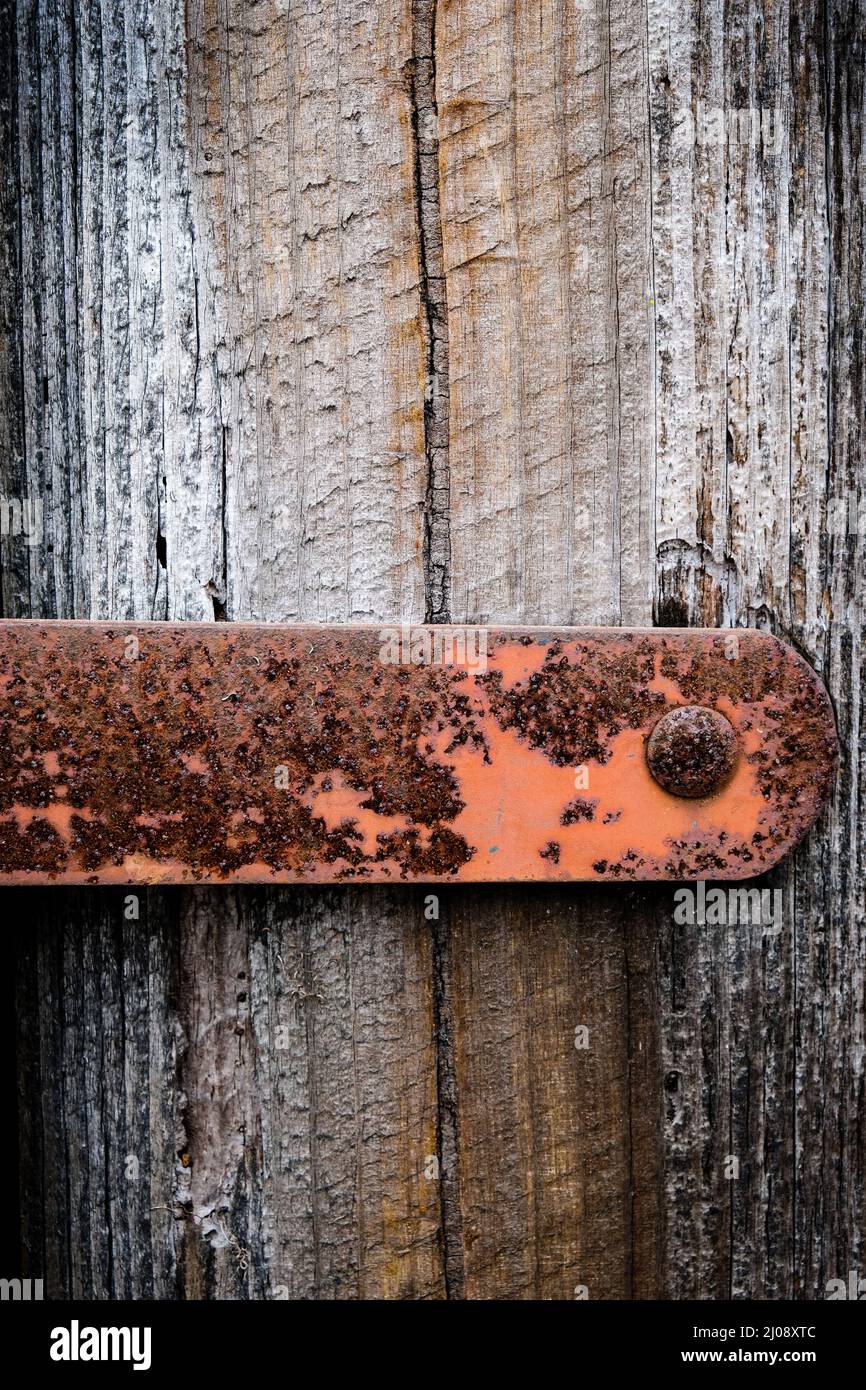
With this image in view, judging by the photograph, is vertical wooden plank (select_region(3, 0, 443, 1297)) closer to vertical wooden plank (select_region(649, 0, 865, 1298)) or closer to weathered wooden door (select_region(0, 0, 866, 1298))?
weathered wooden door (select_region(0, 0, 866, 1298))

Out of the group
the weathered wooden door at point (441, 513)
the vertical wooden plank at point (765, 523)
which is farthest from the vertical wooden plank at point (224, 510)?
the vertical wooden plank at point (765, 523)

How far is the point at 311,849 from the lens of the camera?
1.92 feet

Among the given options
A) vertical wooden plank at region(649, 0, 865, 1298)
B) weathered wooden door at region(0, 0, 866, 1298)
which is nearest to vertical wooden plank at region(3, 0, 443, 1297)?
weathered wooden door at region(0, 0, 866, 1298)

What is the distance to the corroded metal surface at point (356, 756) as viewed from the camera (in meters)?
0.58

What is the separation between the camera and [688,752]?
22.9 inches

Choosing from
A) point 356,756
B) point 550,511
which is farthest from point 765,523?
point 356,756

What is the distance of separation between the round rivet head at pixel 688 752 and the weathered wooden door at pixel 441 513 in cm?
11

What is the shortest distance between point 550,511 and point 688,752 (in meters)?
0.22

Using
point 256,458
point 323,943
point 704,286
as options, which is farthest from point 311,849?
point 704,286

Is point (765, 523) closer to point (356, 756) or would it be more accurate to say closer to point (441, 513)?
point (441, 513)

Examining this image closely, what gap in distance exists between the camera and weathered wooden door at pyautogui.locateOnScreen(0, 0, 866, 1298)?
0.63 m

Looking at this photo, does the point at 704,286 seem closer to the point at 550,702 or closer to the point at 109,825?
the point at 550,702
